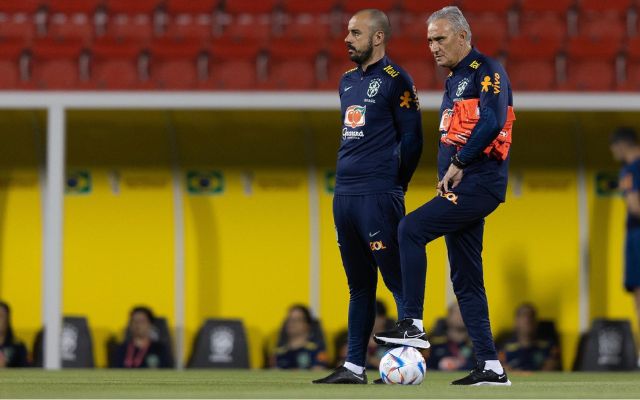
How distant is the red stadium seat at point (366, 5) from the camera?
11.2 m

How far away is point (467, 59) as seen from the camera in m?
5.66

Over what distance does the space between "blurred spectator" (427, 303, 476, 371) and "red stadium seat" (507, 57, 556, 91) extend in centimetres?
170

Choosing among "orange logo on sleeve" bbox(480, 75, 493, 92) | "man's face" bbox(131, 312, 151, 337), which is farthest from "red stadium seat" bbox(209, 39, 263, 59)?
"orange logo on sleeve" bbox(480, 75, 493, 92)

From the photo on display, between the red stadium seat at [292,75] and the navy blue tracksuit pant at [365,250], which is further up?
the red stadium seat at [292,75]

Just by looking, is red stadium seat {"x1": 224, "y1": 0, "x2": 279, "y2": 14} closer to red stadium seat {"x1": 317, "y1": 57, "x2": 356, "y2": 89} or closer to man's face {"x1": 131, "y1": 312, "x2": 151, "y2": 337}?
red stadium seat {"x1": 317, "y1": 57, "x2": 356, "y2": 89}

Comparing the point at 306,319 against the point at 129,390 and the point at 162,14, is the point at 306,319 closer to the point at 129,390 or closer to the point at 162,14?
the point at 162,14

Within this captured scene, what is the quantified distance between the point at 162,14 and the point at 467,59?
602 cm

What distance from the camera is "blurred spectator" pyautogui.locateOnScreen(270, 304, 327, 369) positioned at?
32.1 feet

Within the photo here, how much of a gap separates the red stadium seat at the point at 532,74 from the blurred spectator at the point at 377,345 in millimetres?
1885

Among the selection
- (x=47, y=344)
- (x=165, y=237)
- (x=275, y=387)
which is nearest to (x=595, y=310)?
(x=165, y=237)

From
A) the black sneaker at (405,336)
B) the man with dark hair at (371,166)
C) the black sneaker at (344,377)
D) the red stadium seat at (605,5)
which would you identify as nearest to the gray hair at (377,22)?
the man with dark hair at (371,166)

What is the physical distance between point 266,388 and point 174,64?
4635 millimetres

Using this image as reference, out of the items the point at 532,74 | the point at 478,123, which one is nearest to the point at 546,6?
the point at 532,74

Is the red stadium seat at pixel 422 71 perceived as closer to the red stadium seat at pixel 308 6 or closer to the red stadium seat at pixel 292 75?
the red stadium seat at pixel 292 75
